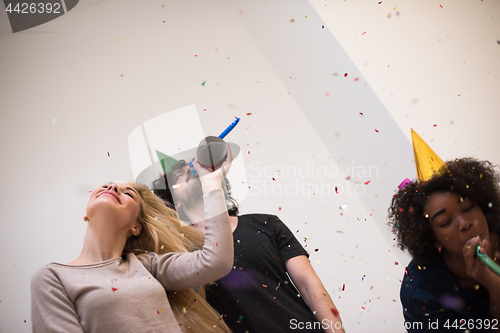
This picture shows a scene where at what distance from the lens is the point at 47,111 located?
127 cm

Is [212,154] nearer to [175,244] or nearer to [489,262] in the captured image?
[175,244]

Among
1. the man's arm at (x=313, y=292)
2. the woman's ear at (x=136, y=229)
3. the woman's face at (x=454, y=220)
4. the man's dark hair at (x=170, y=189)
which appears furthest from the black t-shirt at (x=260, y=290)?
the woman's face at (x=454, y=220)

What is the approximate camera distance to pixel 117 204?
→ 971 mm

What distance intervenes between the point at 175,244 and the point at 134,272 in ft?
0.64

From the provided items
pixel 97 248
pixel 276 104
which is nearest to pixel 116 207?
pixel 97 248

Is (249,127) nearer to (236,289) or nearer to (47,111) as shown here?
(236,289)

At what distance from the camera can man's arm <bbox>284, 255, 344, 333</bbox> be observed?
1032mm

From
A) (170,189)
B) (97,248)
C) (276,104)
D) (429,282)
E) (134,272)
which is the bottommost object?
(429,282)

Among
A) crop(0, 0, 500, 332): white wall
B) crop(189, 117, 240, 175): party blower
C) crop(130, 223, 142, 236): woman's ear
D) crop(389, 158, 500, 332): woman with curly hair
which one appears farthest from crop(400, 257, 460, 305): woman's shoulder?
crop(130, 223, 142, 236): woman's ear

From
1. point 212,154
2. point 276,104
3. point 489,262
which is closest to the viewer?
point 489,262

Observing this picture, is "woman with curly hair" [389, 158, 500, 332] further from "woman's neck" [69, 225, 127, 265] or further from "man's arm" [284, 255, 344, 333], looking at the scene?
"woman's neck" [69, 225, 127, 265]

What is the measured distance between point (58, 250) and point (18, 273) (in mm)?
145

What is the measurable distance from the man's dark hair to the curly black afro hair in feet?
1.97

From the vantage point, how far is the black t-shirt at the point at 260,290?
3.26 ft
